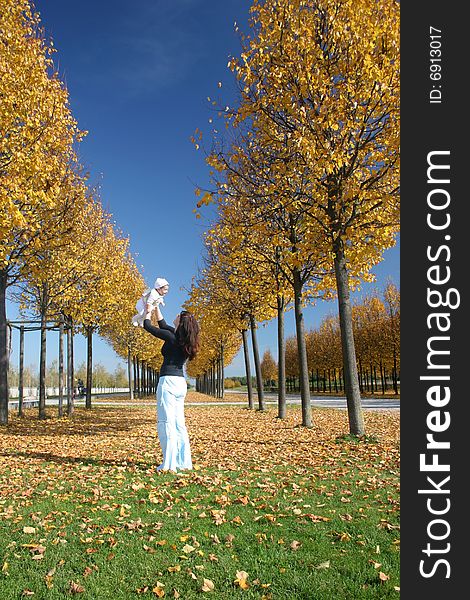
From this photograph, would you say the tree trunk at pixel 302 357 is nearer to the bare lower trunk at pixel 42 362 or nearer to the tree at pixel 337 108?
the tree at pixel 337 108

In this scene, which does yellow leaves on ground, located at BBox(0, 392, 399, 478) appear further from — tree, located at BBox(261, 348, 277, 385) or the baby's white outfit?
tree, located at BBox(261, 348, 277, 385)

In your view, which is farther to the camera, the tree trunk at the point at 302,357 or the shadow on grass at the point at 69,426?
the tree trunk at the point at 302,357

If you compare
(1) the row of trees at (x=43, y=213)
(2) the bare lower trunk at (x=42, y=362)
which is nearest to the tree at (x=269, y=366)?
(1) the row of trees at (x=43, y=213)

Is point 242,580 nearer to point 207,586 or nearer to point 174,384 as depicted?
point 207,586

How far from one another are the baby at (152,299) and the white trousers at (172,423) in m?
1.02

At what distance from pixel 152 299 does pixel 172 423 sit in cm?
193

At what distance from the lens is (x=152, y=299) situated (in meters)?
7.71

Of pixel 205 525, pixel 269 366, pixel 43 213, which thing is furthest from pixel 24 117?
pixel 269 366

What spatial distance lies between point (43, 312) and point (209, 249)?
7.51m

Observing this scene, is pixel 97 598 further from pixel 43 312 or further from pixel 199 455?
pixel 43 312

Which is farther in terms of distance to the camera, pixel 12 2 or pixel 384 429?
pixel 384 429

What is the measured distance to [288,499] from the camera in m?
5.87

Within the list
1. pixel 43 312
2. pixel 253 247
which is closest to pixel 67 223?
pixel 43 312

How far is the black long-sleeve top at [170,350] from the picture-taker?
292 inches
